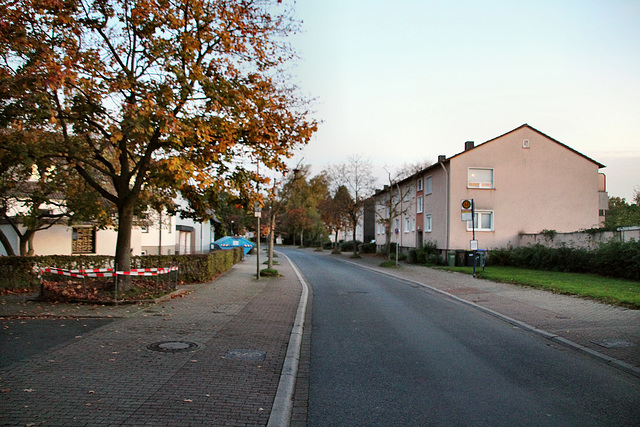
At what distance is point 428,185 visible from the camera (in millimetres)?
35812

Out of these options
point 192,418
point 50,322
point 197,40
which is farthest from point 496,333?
point 197,40

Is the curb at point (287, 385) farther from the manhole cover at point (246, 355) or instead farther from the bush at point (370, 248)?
the bush at point (370, 248)

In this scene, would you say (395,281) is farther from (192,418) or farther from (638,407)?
(192,418)

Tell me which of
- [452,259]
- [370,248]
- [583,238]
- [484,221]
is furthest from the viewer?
[370,248]

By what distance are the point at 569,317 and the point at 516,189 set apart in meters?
22.0

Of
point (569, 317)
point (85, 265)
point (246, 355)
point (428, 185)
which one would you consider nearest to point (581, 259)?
point (569, 317)

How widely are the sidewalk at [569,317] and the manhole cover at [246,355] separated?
507cm

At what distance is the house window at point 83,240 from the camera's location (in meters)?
27.3

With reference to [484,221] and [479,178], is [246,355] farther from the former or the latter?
[479,178]

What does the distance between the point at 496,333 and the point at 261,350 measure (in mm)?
4729

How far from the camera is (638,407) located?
5203mm

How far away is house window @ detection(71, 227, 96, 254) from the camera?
89.7 feet

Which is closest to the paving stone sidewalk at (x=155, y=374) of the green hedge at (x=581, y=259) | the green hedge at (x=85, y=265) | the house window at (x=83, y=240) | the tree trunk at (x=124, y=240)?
the tree trunk at (x=124, y=240)

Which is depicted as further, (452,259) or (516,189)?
(516,189)
